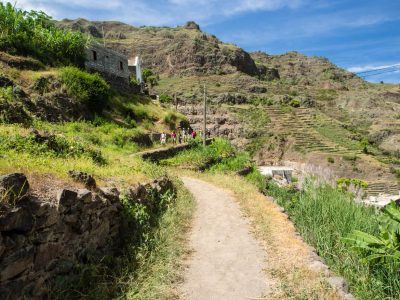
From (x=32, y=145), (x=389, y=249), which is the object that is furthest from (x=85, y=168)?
(x=389, y=249)

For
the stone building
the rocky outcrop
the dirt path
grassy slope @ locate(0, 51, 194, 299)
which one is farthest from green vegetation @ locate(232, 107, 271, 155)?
the rocky outcrop

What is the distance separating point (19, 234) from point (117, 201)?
312 cm

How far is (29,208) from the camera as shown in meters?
5.01

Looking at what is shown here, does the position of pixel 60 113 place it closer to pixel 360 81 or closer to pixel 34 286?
pixel 34 286

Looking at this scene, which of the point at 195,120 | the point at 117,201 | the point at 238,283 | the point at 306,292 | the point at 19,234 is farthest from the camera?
the point at 195,120

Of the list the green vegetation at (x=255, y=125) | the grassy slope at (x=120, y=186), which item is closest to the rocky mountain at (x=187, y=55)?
the green vegetation at (x=255, y=125)

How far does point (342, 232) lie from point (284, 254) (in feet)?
4.41

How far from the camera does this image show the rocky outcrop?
4578mm

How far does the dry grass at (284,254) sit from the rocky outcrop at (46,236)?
3133 millimetres

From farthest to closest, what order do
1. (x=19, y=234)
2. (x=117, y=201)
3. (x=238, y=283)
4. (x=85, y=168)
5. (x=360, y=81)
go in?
(x=360, y=81) → (x=85, y=168) → (x=117, y=201) → (x=238, y=283) → (x=19, y=234)

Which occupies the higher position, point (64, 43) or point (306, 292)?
point (64, 43)

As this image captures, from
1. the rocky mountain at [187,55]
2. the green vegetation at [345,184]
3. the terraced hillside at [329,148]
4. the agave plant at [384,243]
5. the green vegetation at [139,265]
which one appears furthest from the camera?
the rocky mountain at [187,55]

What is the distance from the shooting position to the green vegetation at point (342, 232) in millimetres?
6539

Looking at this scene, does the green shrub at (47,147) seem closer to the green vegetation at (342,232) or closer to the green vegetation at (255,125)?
the green vegetation at (342,232)
